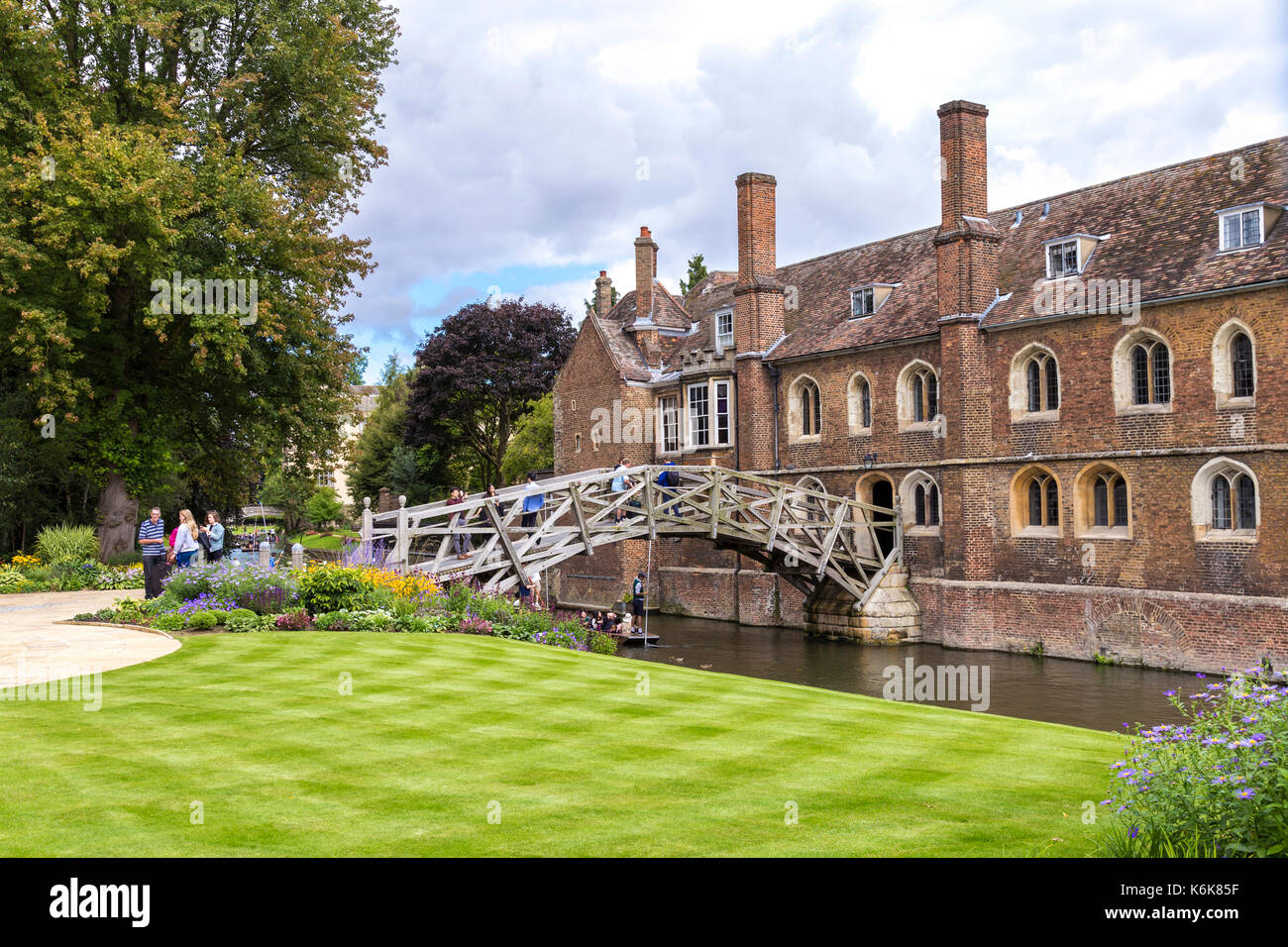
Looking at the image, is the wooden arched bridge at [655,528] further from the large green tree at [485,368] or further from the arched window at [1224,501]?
the large green tree at [485,368]

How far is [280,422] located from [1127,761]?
29535 mm

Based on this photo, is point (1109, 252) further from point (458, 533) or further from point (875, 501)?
point (458, 533)

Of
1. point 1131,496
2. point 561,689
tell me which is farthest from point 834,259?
point 561,689

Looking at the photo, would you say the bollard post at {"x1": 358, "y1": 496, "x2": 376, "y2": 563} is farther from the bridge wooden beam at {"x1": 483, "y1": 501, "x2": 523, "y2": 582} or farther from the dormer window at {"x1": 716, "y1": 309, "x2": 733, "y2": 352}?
the dormer window at {"x1": 716, "y1": 309, "x2": 733, "y2": 352}

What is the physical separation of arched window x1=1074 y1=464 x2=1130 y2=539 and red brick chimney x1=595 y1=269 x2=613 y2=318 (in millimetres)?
26157

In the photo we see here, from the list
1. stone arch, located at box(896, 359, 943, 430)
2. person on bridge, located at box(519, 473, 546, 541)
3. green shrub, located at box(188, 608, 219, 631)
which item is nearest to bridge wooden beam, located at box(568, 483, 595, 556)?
person on bridge, located at box(519, 473, 546, 541)

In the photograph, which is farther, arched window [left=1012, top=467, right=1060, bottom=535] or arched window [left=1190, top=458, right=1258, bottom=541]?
arched window [left=1012, top=467, right=1060, bottom=535]

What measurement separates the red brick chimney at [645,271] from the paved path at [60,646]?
26572mm

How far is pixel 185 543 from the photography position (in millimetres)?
21422

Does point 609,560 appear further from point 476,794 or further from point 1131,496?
point 476,794

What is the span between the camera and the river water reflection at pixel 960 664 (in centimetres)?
1962

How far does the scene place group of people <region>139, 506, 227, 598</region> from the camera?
19.6m

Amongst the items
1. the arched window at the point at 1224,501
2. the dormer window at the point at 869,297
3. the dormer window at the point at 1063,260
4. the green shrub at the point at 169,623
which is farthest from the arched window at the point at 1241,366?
A: the green shrub at the point at 169,623

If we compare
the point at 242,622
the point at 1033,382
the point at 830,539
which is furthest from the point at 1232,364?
the point at 242,622
